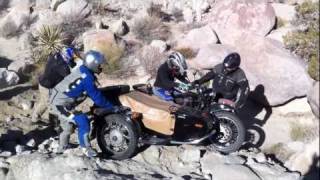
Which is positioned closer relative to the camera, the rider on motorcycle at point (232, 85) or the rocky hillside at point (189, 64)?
the rocky hillside at point (189, 64)

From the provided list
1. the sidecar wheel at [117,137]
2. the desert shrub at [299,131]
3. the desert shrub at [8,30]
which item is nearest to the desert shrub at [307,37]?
the desert shrub at [299,131]

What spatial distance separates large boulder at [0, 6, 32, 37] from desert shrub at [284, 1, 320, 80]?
28.1ft

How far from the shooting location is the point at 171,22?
809 inches

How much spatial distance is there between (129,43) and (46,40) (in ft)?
7.55

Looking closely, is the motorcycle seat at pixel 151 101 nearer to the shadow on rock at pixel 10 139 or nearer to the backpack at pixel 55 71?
the backpack at pixel 55 71

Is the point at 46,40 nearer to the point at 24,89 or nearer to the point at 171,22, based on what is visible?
the point at 24,89

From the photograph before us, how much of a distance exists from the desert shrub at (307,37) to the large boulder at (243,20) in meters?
1.01

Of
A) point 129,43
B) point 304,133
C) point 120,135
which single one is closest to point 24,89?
point 129,43

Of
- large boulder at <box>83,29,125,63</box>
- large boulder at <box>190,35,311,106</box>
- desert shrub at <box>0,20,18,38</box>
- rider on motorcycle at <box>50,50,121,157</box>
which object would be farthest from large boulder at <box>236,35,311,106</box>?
desert shrub at <box>0,20,18,38</box>

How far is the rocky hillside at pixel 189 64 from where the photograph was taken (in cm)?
1177

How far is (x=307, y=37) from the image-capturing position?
44.4 feet

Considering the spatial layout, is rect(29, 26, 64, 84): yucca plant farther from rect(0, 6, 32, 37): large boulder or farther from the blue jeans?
the blue jeans

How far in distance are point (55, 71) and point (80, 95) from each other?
0.60 metres

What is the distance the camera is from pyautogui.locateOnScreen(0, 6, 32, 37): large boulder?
20.5 metres
